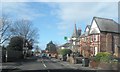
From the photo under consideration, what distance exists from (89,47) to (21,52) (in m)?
21.8

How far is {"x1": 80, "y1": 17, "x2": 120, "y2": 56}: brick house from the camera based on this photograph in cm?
7444

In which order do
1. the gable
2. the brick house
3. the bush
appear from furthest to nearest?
1. the gable
2. the brick house
3. the bush

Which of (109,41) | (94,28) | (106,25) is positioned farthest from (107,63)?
(106,25)

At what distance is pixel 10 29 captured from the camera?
64188 millimetres

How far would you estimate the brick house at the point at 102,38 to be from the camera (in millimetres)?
74438

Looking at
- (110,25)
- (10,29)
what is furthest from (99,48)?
(10,29)

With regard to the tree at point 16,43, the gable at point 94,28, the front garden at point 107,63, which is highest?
the gable at point 94,28

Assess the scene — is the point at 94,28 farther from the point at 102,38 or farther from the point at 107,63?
the point at 107,63

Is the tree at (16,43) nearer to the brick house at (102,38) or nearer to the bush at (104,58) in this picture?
the brick house at (102,38)

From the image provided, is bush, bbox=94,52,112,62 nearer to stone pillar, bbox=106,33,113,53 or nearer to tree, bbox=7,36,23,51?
stone pillar, bbox=106,33,113,53

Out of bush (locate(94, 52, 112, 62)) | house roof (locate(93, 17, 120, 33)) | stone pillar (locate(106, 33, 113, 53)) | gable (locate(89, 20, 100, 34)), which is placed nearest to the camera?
bush (locate(94, 52, 112, 62))

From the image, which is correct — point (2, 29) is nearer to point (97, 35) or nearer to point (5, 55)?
point (5, 55)

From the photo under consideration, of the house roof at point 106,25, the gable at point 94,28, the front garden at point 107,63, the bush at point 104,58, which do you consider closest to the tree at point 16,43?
the gable at point 94,28

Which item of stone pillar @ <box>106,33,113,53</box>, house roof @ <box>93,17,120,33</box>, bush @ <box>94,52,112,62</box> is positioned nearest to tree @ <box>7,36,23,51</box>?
house roof @ <box>93,17,120,33</box>
